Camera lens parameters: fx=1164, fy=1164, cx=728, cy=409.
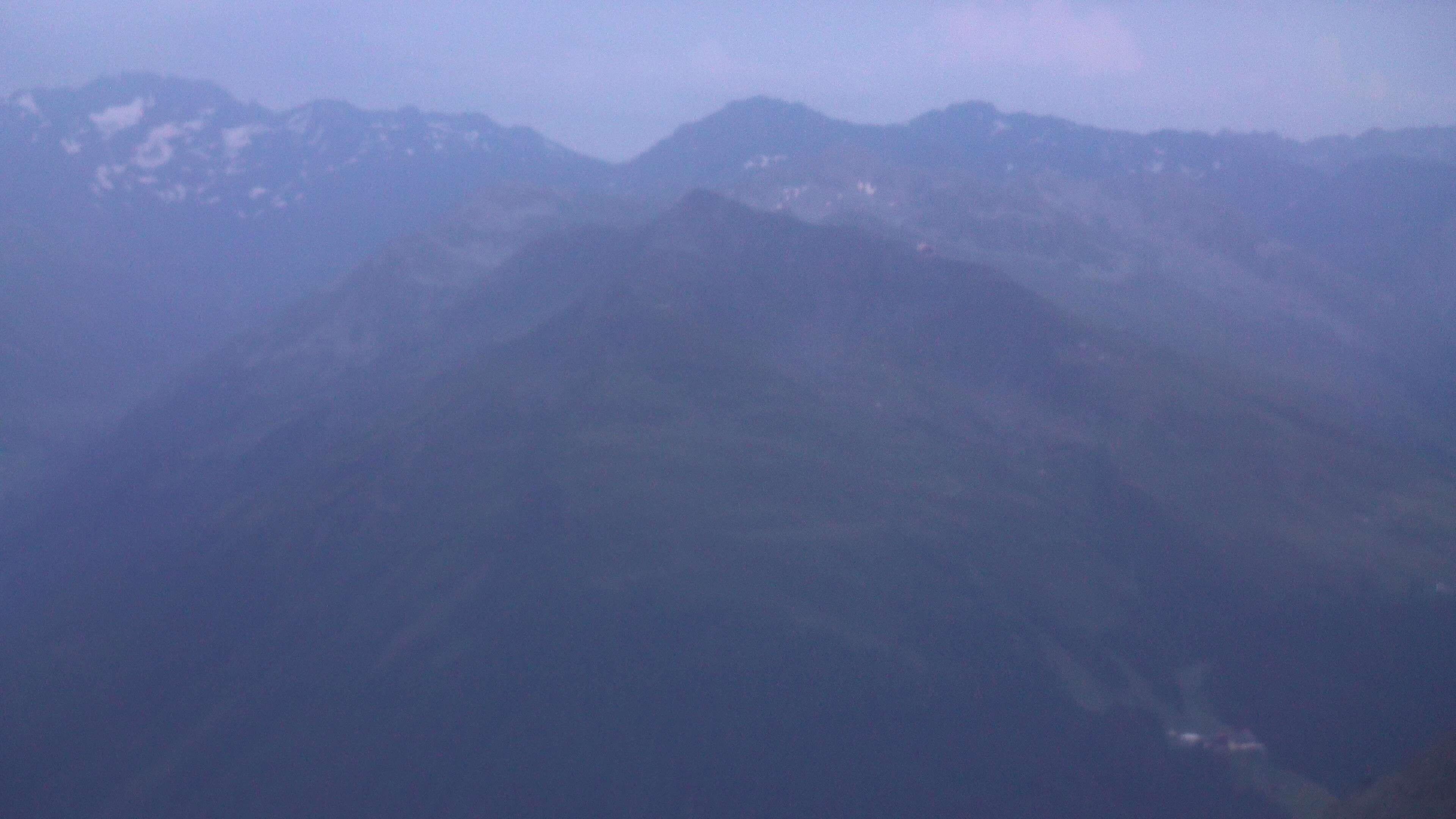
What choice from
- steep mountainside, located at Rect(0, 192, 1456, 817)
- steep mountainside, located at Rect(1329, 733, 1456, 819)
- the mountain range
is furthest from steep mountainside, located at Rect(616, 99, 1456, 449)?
steep mountainside, located at Rect(1329, 733, 1456, 819)

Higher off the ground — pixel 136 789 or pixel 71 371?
pixel 136 789

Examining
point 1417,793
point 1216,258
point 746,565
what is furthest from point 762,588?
point 1216,258

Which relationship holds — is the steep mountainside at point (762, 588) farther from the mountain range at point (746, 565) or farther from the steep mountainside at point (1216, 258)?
the steep mountainside at point (1216, 258)

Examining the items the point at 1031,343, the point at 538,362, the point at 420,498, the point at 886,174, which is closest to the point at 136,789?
the point at 420,498

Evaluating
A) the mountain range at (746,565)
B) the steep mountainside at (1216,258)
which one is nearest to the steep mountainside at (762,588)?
the mountain range at (746,565)

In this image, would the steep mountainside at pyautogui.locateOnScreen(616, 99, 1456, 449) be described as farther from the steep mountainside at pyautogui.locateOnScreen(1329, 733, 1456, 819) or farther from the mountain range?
the steep mountainside at pyautogui.locateOnScreen(1329, 733, 1456, 819)

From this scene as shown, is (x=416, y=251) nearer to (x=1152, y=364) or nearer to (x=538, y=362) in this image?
(x=538, y=362)

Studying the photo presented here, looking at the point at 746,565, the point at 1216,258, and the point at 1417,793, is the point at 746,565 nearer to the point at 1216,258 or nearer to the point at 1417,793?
the point at 1417,793
